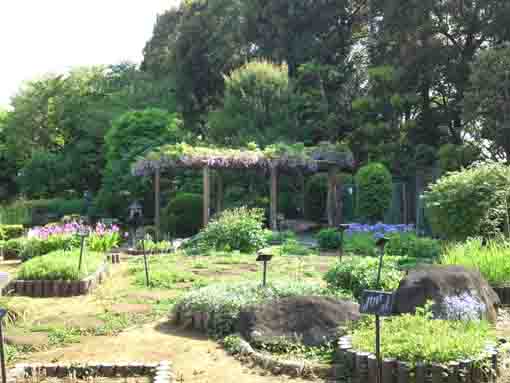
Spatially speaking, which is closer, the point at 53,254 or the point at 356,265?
the point at 356,265

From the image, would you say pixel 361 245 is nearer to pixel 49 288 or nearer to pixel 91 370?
pixel 49 288

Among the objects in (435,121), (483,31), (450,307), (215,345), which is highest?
(483,31)

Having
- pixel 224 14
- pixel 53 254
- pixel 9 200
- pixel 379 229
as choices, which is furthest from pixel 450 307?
pixel 9 200

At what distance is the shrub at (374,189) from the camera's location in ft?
59.9

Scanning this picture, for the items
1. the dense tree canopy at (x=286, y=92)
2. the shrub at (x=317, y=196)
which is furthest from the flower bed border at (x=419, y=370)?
the shrub at (x=317, y=196)

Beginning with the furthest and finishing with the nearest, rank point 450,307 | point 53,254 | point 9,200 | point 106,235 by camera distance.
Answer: point 9,200
point 106,235
point 53,254
point 450,307

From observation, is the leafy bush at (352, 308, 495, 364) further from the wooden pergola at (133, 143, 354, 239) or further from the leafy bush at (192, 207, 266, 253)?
the wooden pergola at (133, 143, 354, 239)

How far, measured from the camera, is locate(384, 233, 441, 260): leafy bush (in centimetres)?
1185

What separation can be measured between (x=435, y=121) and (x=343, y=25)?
6629mm

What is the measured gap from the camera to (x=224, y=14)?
92.8 feet

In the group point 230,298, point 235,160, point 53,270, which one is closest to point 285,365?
point 230,298

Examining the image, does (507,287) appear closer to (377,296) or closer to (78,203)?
(377,296)

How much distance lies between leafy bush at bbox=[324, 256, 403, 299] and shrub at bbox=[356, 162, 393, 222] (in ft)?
34.2

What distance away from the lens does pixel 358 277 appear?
7504 mm
